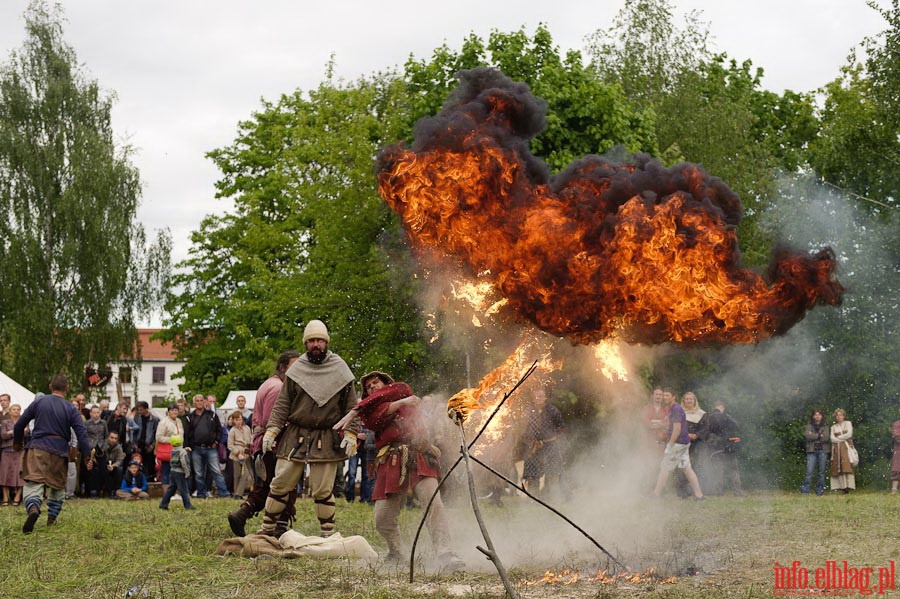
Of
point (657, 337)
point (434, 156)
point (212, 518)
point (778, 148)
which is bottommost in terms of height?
point (212, 518)

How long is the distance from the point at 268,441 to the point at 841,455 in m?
14.8

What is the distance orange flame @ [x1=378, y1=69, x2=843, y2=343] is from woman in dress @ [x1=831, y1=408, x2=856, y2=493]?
11.7 metres

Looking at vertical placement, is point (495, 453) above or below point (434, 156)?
below

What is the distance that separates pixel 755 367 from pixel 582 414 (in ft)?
17.5

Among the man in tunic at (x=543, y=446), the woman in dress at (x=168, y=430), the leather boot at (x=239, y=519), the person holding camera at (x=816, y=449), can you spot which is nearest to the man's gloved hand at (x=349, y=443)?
the leather boot at (x=239, y=519)

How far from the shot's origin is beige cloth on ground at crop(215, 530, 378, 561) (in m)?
10.3

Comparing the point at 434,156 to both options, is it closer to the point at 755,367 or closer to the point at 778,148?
the point at 755,367

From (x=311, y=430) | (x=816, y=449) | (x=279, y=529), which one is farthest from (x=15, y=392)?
(x=816, y=449)

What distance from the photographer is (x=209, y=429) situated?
19.1m

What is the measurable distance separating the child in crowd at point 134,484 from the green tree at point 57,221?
16.2 m

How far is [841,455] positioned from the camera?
22.0m

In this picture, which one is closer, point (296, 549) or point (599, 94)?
point (296, 549)

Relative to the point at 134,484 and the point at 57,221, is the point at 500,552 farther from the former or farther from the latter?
the point at 57,221

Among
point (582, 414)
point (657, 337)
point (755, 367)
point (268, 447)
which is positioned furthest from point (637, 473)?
point (268, 447)
